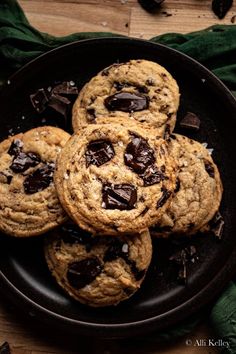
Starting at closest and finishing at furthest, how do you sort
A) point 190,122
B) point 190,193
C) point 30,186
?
point 30,186 < point 190,193 < point 190,122

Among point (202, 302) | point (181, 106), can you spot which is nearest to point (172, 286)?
point (202, 302)

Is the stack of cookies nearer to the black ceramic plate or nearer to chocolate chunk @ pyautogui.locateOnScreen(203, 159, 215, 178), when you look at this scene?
chocolate chunk @ pyautogui.locateOnScreen(203, 159, 215, 178)

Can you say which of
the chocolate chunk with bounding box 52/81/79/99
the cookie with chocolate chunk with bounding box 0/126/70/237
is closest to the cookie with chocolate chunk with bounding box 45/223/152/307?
the cookie with chocolate chunk with bounding box 0/126/70/237

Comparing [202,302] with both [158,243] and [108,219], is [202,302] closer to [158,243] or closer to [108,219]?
→ [158,243]

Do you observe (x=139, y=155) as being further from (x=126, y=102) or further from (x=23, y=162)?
(x=23, y=162)

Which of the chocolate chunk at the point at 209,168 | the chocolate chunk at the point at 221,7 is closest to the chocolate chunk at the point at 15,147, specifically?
the chocolate chunk at the point at 209,168

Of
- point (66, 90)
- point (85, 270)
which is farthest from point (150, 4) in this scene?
point (85, 270)
